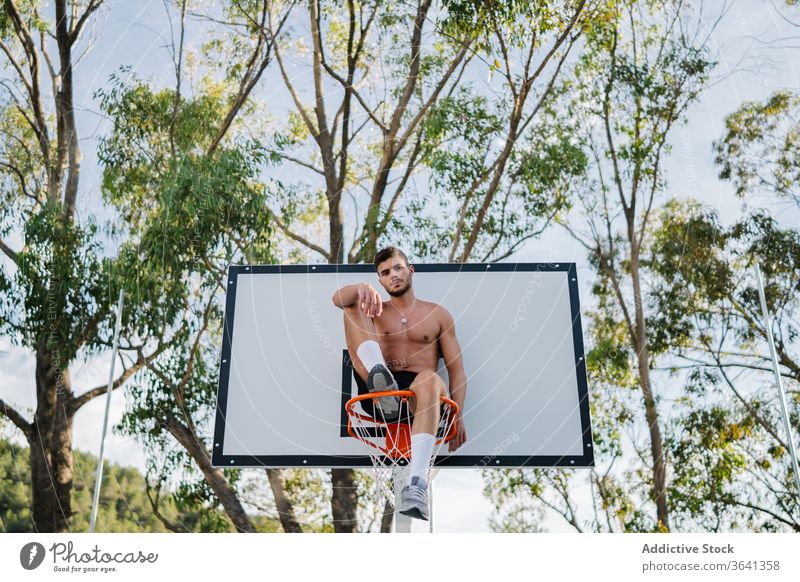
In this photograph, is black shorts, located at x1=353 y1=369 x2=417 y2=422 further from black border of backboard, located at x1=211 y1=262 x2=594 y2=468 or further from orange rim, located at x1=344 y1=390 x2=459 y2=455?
black border of backboard, located at x1=211 y1=262 x2=594 y2=468

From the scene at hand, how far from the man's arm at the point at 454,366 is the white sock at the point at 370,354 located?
309 mm

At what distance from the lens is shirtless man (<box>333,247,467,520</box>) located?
2.05 metres

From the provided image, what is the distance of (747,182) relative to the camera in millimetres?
5961

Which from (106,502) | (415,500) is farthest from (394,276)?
(106,502)

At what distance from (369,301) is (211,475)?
3.47 m

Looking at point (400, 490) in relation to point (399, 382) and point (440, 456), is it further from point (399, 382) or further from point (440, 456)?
point (399, 382)

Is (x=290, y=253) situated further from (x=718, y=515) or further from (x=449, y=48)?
(x=718, y=515)

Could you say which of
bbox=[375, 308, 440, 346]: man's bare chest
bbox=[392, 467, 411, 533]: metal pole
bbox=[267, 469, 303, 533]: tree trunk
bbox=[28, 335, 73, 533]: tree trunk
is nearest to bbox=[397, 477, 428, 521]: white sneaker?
bbox=[392, 467, 411, 533]: metal pole

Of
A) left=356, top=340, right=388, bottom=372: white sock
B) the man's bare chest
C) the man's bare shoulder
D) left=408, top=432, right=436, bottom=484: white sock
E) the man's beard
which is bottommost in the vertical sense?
left=408, top=432, right=436, bottom=484: white sock

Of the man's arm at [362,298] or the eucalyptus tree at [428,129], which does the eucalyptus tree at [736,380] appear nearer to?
the eucalyptus tree at [428,129]

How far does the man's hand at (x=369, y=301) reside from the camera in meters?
2.19

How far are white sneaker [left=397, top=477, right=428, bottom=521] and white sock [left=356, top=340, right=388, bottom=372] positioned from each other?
1.19ft

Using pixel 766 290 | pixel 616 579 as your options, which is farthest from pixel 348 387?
pixel 766 290

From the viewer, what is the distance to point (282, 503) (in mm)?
5375
